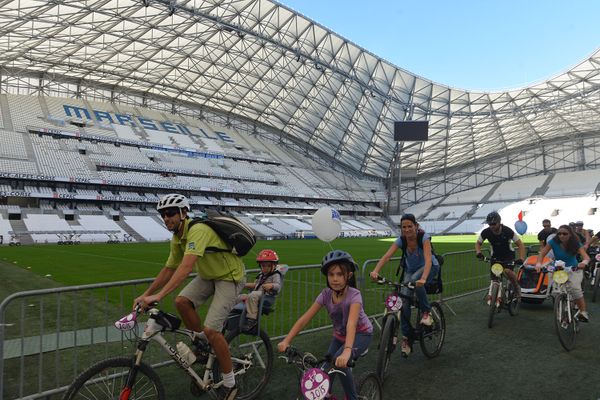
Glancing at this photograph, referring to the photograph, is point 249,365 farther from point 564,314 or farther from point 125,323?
point 564,314

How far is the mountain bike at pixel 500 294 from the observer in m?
6.98

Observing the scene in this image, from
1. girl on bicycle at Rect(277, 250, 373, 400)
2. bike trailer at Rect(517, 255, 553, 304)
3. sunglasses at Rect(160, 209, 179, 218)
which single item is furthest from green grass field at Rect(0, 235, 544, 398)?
girl on bicycle at Rect(277, 250, 373, 400)

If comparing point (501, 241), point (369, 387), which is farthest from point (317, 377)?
point (501, 241)

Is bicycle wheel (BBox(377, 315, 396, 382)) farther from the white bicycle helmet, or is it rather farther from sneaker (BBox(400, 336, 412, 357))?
the white bicycle helmet

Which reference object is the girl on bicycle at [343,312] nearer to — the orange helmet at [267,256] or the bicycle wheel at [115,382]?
the bicycle wheel at [115,382]

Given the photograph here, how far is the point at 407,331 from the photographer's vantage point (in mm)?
5121

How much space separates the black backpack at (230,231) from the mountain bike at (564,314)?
4658 millimetres

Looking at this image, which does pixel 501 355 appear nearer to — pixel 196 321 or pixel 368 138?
pixel 196 321

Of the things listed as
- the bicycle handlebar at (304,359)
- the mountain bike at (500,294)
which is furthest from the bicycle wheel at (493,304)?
the bicycle handlebar at (304,359)

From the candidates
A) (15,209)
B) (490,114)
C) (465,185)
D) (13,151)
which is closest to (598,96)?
(490,114)

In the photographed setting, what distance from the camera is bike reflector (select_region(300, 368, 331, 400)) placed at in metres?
2.43

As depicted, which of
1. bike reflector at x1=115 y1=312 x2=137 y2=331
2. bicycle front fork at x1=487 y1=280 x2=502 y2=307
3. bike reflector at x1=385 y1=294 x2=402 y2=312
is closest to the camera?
bike reflector at x1=115 y1=312 x2=137 y2=331

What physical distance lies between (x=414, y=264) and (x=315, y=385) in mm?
3258

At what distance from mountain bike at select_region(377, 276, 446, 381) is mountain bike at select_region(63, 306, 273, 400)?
1.33 metres
